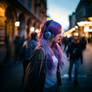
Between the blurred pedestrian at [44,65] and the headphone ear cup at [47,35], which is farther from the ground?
the headphone ear cup at [47,35]

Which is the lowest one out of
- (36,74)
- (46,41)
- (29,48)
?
(36,74)

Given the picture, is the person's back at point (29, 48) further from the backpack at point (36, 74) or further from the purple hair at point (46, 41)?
the backpack at point (36, 74)

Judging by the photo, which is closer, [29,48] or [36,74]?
[36,74]

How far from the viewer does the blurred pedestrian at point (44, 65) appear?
1678mm

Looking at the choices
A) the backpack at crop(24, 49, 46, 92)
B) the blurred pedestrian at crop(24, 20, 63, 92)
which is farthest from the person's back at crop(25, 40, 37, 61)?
the backpack at crop(24, 49, 46, 92)

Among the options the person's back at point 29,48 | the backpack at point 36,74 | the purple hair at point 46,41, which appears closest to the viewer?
the backpack at point 36,74

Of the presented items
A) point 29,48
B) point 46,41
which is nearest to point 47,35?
point 46,41

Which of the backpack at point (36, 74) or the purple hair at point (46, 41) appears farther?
the purple hair at point (46, 41)

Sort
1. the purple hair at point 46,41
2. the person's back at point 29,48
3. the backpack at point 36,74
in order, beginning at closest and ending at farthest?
the backpack at point 36,74 < the purple hair at point 46,41 < the person's back at point 29,48

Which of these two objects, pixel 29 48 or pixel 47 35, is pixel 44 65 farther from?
pixel 29 48

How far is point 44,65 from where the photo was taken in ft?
5.71

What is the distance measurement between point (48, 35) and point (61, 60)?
0.57 m

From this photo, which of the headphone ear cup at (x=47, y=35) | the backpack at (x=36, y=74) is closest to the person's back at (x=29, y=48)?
the headphone ear cup at (x=47, y=35)

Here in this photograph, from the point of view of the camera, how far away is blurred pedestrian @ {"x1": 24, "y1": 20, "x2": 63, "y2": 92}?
1.68 m
